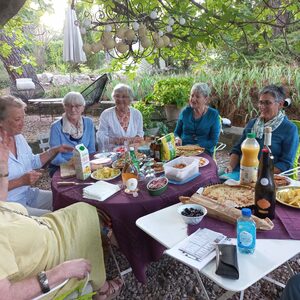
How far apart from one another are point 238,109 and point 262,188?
12.3 feet

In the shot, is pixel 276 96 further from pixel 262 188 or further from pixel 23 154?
pixel 23 154

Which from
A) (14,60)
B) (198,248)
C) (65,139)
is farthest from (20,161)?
(14,60)

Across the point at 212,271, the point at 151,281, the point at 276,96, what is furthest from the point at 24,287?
A: the point at 276,96

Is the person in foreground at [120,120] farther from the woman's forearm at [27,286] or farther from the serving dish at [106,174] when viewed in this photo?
the woman's forearm at [27,286]

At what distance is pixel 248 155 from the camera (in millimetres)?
1586

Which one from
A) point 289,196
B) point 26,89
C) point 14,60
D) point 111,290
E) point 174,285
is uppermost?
point 14,60

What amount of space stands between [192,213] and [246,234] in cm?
31

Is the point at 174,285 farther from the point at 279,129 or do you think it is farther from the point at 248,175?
the point at 279,129

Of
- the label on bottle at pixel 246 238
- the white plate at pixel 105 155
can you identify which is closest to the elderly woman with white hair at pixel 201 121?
the white plate at pixel 105 155

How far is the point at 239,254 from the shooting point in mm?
1107

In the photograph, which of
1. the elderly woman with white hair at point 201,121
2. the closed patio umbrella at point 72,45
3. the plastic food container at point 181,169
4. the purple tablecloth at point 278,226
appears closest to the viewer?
the purple tablecloth at point 278,226

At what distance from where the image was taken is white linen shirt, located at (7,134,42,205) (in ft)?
7.13

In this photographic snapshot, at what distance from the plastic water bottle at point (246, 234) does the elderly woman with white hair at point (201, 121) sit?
1.91m

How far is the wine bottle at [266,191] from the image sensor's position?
1330 mm
